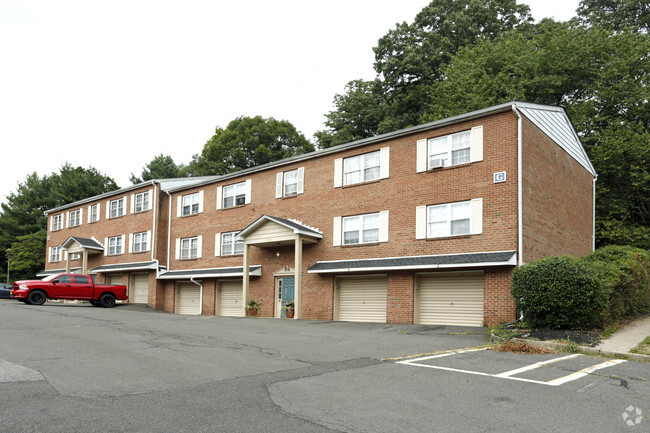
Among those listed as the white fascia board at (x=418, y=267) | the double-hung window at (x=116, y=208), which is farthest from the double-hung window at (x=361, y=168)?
the double-hung window at (x=116, y=208)

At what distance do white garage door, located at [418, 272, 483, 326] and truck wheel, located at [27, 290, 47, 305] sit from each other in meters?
19.7

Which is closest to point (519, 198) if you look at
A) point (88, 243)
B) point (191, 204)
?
point (191, 204)

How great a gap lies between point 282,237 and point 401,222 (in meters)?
5.39

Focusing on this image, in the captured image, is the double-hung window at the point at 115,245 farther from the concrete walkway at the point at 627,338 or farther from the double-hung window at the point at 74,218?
the concrete walkway at the point at 627,338

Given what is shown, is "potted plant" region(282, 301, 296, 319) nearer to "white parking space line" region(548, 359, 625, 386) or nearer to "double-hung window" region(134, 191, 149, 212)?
"white parking space line" region(548, 359, 625, 386)

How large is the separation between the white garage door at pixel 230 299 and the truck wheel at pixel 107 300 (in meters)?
6.84

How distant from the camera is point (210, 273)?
Answer: 89.4 ft

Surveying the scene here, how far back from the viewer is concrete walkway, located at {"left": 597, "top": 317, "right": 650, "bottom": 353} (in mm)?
11250

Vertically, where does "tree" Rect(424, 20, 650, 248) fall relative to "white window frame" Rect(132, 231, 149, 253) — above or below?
above

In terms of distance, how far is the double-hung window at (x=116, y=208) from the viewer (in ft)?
119

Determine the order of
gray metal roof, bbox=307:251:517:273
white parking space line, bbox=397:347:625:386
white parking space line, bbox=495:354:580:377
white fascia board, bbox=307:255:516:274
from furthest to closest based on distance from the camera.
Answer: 1. gray metal roof, bbox=307:251:517:273
2. white fascia board, bbox=307:255:516:274
3. white parking space line, bbox=495:354:580:377
4. white parking space line, bbox=397:347:625:386

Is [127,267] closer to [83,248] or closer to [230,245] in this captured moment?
[83,248]

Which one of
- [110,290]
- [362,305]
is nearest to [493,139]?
[362,305]

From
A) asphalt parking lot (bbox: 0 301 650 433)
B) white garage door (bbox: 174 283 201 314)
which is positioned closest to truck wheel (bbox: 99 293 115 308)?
white garage door (bbox: 174 283 201 314)
